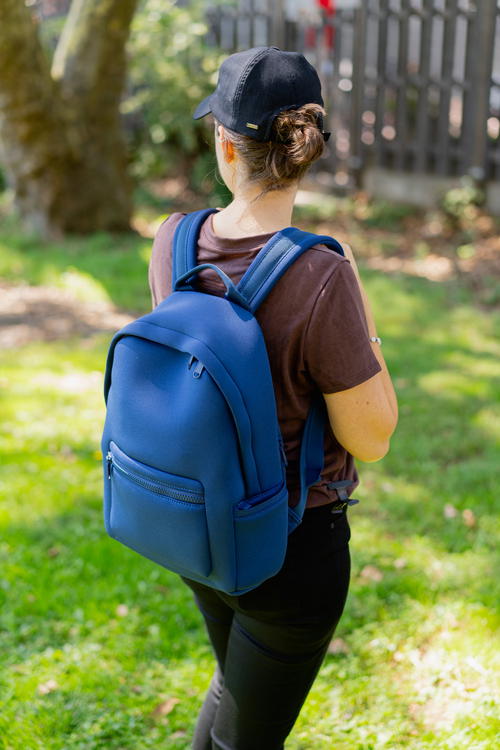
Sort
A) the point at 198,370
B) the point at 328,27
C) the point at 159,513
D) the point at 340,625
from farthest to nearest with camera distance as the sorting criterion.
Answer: the point at 328,27 → the point at 340,625 → the point at 159,513 → the point at 198,370

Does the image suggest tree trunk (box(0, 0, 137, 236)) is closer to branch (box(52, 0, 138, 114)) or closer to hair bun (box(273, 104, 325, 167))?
branch (box(52, 0, 138, 114))

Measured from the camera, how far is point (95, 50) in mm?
8570

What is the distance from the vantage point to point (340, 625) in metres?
3.08

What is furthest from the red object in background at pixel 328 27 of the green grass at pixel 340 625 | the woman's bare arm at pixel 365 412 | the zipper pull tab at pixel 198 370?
the zipper pull tab at pixel 198 370

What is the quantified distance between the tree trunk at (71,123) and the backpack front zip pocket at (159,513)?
716 centimetres

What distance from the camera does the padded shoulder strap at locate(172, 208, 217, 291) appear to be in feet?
5.40

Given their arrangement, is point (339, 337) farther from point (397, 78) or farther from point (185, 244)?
point (397, 78)

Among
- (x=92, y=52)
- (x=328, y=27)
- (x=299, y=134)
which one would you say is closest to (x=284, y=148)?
(x=299, y=134)

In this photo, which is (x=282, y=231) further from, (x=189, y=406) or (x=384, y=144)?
(x=384, y=144)

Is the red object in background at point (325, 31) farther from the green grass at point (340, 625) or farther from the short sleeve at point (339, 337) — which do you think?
the short sleeve at point (339, 337)

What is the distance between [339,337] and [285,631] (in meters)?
0.62

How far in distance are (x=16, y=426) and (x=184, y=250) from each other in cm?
338

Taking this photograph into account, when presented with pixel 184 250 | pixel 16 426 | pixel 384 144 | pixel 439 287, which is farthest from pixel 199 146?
pixel 184 250

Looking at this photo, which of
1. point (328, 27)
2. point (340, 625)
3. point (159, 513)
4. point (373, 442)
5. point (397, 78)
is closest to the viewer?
point (159, 513)
